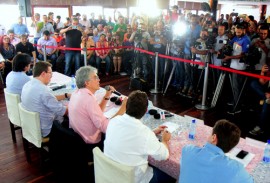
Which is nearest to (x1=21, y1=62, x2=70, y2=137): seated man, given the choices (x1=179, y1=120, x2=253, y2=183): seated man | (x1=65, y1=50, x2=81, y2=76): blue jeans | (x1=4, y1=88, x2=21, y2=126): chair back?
(x1=4, y1=88, x2=21, y2=126): chair back

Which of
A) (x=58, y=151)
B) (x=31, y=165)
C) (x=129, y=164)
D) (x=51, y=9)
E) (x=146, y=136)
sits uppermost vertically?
(x=51, y=9)

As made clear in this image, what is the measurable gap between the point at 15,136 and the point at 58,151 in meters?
1.60

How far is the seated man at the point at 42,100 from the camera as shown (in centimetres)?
284

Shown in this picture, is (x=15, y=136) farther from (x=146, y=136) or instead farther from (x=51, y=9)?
(x=51, y=9)

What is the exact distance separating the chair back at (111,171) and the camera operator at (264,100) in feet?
9.17

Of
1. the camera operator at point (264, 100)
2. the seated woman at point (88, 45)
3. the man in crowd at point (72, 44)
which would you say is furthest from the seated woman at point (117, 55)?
the camera operator at point (264, 100)

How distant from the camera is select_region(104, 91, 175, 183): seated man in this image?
1.83m

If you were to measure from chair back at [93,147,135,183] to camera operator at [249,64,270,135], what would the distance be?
279 centimetres

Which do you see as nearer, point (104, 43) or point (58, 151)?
point (58, 151)

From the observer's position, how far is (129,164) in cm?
186

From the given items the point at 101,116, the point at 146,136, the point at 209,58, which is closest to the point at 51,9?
the point at 209,58

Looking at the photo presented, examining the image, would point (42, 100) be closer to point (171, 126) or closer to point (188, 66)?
point (171, 126)

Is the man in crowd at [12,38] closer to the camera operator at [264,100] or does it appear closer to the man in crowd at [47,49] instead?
the man in crowd at [47,49]

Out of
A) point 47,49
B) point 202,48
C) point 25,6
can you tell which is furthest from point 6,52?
point 202,48
